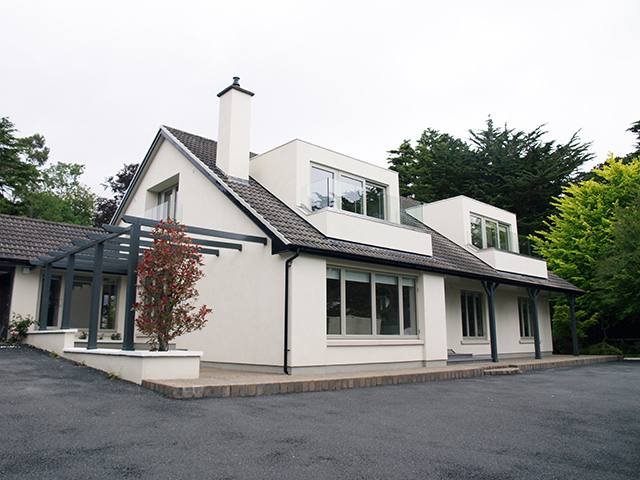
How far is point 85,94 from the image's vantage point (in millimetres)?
29172

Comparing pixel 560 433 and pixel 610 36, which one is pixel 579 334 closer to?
pixel 610 36

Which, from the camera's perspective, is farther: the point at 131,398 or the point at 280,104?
the point at 280,104

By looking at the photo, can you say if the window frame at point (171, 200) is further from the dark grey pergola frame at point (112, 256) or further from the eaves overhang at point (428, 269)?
the eaves overhang at point (428, 269)

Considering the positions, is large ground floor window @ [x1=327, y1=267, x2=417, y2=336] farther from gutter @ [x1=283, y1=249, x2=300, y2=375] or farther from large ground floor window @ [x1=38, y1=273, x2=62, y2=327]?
large ground floor window @ [x1=38, y1=273, x2=62, y2=327]

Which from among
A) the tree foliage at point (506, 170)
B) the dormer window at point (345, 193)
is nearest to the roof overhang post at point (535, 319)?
the dormer window at point (345, 193)

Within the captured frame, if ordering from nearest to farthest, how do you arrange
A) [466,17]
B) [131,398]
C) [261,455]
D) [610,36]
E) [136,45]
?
[261,455], [131,398], [610,36], [466,17], [136,45]

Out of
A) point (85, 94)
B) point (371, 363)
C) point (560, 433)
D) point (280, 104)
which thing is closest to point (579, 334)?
point (371, 363)

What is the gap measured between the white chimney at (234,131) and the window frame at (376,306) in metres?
4.15

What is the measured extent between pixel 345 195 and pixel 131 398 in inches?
290

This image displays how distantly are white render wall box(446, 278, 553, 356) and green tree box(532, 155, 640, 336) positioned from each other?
2.87 meters

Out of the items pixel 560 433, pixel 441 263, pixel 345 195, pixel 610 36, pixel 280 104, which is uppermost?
pixel 280 104

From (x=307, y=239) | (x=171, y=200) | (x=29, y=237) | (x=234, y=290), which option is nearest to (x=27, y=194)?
(x=29, y=237)

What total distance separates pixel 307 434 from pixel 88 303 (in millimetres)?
13154

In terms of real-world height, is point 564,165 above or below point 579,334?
above
